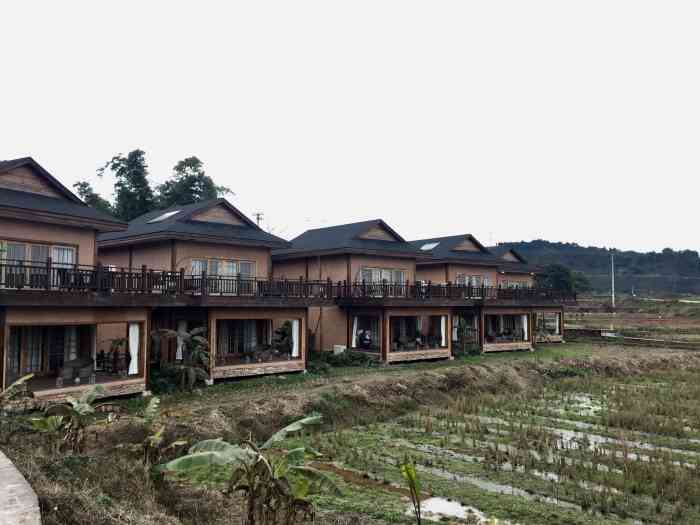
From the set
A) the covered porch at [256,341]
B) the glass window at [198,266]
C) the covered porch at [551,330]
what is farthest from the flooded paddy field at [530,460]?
the covered porch at [551,330]

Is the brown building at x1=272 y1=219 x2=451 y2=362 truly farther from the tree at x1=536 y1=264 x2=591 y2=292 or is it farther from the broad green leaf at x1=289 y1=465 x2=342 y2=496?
the tree at x1=536 y1=264 x2=591 y2=292

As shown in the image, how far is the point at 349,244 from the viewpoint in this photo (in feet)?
93.8

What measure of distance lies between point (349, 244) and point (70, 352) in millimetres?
14157

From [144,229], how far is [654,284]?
116914mm

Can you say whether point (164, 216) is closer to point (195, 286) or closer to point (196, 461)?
point (195, 286)

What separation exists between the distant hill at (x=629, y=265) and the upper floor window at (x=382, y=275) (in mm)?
90362

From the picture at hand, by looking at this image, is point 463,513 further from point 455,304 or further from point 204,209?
point 455,304

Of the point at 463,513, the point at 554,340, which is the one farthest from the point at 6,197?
the point at 554,340

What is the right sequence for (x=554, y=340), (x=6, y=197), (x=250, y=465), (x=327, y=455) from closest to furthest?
1. (x=250, y=465)
2. (x=327, y=455)
3. (x=6, y=197)
4. (x=554, y=340)

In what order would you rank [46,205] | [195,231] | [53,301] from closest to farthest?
[53,301], [46,205], [195,231]

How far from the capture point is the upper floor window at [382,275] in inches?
1160

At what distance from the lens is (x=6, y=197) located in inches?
679

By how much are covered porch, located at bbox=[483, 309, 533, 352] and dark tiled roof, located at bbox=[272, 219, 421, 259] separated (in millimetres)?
7435

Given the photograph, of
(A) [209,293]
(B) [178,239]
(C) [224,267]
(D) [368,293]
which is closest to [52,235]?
(B) [178,239]
